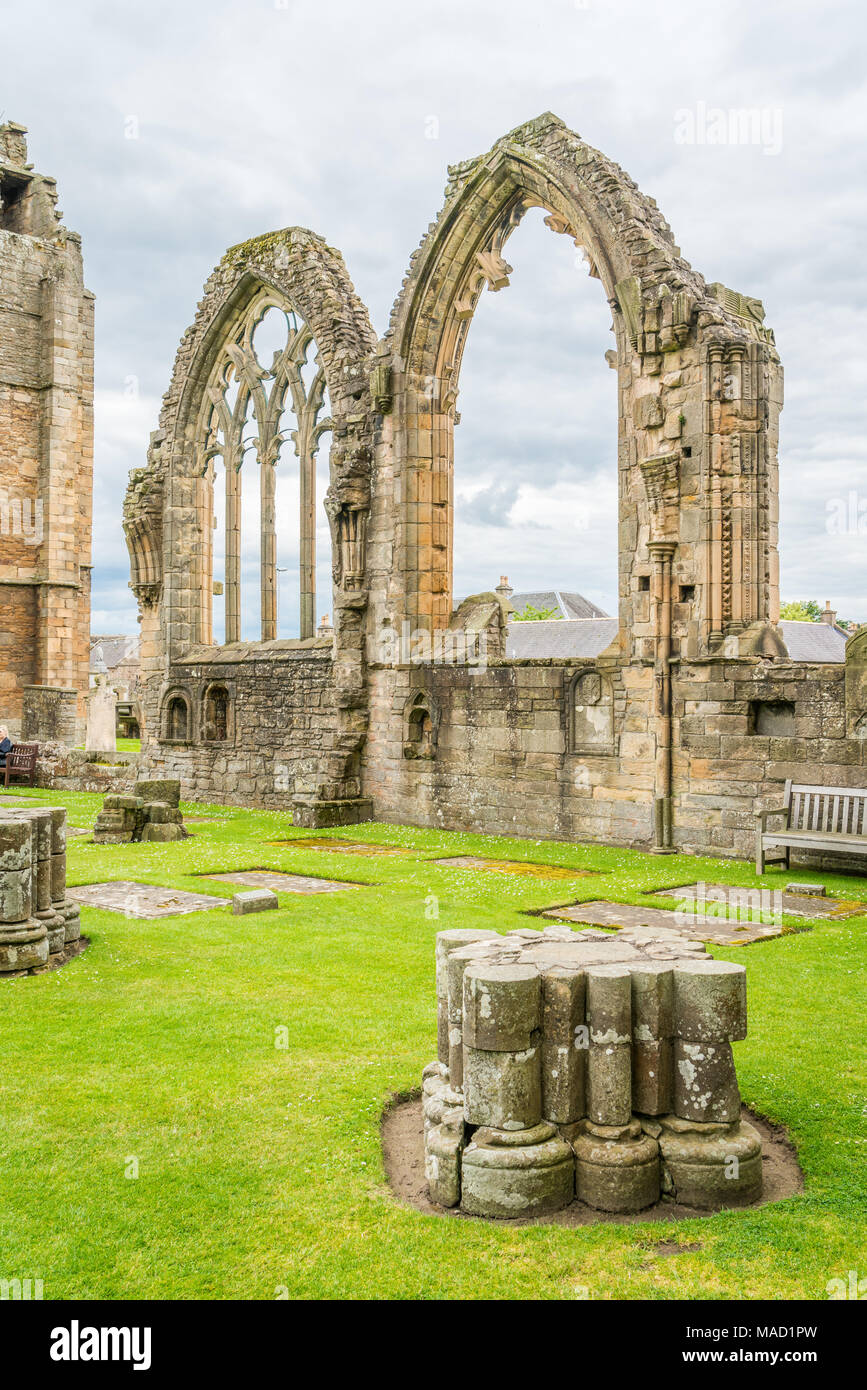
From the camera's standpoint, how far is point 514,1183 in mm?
3684

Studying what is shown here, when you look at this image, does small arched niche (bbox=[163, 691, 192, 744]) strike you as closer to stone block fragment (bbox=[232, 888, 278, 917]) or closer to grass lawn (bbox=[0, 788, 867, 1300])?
stone block fragment (bbox=[232, 888, 278, 917])

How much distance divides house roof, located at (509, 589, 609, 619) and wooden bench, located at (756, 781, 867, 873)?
25645mm

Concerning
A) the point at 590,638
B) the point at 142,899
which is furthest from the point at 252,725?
the point at 590,638

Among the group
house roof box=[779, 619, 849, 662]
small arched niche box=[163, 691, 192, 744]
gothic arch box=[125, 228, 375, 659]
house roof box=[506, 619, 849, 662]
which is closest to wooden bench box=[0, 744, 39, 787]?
small arched niche box=[163, 691, 192, 744]

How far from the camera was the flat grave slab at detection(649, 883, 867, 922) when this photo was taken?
8336 mm

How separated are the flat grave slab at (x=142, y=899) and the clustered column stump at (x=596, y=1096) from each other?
5.01m

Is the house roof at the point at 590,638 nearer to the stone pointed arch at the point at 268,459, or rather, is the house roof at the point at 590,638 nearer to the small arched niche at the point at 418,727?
the stone pointed arch at the point at 268,459

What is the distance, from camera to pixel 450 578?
15156 mm

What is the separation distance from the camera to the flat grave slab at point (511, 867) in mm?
10445

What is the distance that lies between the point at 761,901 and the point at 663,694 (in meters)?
3.32

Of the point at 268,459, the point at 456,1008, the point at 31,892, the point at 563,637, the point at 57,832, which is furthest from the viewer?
the point at 563,637

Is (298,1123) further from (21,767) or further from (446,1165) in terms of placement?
(21,767)

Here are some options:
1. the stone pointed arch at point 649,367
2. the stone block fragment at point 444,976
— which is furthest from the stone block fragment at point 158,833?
the stone block fragment at point 444,976
